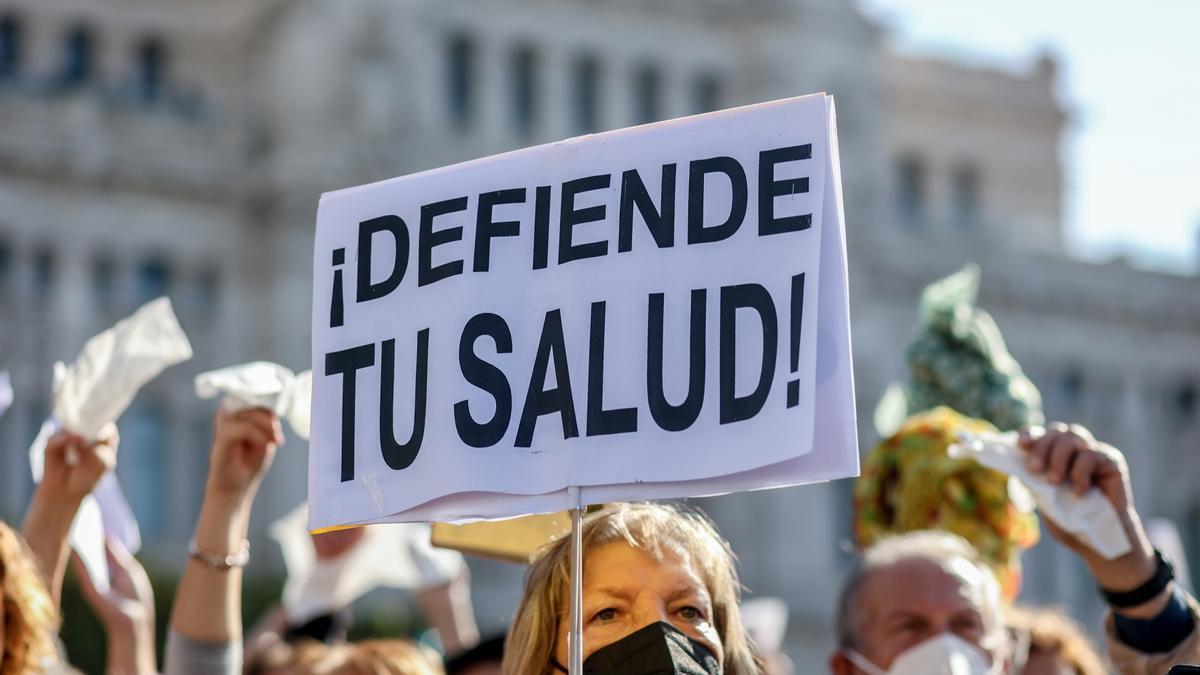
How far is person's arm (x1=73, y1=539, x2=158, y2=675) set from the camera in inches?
197

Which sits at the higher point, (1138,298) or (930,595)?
(1138,298)

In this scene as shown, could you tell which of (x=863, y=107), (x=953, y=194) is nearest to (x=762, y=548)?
(x=863, y=107)

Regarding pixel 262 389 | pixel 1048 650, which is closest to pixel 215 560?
pixel 262 389

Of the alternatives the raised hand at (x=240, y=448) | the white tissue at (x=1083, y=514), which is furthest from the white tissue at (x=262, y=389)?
the white tissue at (x=1083, y=514)

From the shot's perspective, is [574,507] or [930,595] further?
[930,595]

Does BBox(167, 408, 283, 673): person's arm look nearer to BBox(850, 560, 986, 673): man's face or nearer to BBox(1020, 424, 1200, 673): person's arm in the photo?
BBox(850, 560, 986, 673): man's face

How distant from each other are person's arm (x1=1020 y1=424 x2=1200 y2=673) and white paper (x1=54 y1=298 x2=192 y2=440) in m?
1.95

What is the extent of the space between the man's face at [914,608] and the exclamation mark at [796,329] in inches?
48.2

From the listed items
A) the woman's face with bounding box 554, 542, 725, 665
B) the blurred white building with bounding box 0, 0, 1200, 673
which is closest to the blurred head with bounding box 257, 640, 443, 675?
the woman's face with bounding box 554, 542, 725, 665

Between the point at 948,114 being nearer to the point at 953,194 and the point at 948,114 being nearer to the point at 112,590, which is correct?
the point at 953,194

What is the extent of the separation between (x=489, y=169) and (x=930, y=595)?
57.6 inches

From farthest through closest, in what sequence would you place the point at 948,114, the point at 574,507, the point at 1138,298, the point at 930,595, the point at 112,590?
the point at 948,114 → the point at 1138,298 → the point at 112,590 → the point at 930,595 → the point at 574,507

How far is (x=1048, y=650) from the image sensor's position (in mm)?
5262

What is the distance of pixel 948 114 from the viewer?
39.9 m
